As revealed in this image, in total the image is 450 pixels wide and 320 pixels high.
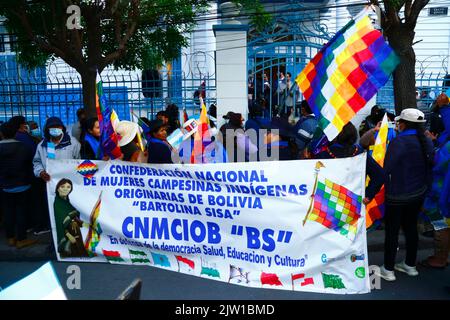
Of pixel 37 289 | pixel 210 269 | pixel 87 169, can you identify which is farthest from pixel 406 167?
pixel 37 289

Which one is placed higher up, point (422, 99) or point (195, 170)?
point (422, 99)

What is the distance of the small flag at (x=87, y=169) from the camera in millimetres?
4379

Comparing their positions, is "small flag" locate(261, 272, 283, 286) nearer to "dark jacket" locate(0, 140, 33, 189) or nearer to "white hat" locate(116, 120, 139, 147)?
"white hat" locate(116, 120, 139, 147)

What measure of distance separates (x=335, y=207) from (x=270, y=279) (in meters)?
0.85

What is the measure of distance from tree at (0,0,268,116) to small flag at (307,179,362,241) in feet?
11.3

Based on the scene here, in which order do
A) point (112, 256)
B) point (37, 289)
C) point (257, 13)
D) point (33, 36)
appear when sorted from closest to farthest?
point (37, 289), point (112, 256), point (33, 36), point (257, 13)

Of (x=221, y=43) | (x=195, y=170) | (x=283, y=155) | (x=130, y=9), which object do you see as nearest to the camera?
(x=195, y=170)

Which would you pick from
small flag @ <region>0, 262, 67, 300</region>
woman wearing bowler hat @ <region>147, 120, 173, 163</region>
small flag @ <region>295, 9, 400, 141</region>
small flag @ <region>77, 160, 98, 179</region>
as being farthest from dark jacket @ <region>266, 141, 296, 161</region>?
small flag @ <region>0, 262, 67, 300</region>

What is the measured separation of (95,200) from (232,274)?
1.54m

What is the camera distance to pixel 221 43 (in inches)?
348

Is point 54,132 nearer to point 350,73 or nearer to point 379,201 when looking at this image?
point 350,73

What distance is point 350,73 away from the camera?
12.7 feet
